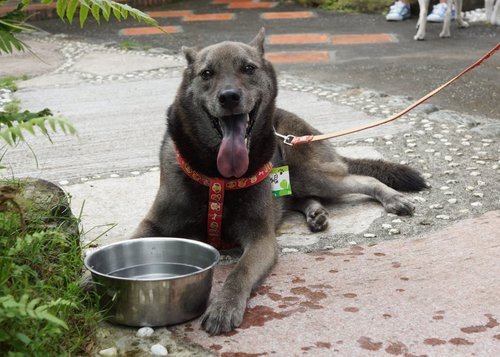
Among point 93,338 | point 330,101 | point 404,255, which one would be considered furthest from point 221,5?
point 93,338

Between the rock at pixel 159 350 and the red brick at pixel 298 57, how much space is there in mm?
6049

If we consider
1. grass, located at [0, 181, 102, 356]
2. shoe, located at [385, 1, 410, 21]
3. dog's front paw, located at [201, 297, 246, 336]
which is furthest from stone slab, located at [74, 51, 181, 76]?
dog's front paw, located at [201, 297, 246, 336]

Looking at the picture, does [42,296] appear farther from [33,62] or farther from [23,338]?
[33,62]

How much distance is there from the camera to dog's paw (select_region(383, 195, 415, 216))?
432cm

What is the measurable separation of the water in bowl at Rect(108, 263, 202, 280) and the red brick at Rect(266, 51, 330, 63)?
5509mm

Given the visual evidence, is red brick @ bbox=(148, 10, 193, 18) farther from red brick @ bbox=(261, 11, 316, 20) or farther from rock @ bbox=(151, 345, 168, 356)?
rock @ bbox=(151, 345, 168, 356)

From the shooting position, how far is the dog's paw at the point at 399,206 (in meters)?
4.32

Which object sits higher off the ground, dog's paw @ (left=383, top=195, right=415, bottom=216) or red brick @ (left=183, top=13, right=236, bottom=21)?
dog's paw @ (left=383, top=195, right=415, bottom=216)

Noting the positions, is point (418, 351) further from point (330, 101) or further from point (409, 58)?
point (409, 58)

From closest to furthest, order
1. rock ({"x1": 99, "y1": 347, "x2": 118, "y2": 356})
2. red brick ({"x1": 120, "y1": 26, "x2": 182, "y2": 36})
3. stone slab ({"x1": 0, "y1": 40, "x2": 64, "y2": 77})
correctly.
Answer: rock ({"x1": 99, "y1": 347, "x2": 118, "y2": 356}) < stone slab ({"x1": 0, "y1": 40, "x2": 64, "y2": 77}) < red brick ({"x1": 120, "y1": 26, "x2": 182, "y2": 36})

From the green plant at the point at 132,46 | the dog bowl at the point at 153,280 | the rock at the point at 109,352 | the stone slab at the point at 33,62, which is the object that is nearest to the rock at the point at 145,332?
the dog bowl at the point at 153,280

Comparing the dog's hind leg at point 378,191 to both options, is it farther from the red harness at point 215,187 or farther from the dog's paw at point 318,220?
the red harness at point 215,187

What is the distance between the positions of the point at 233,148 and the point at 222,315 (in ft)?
3.02

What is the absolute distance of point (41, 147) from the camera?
561 cm
